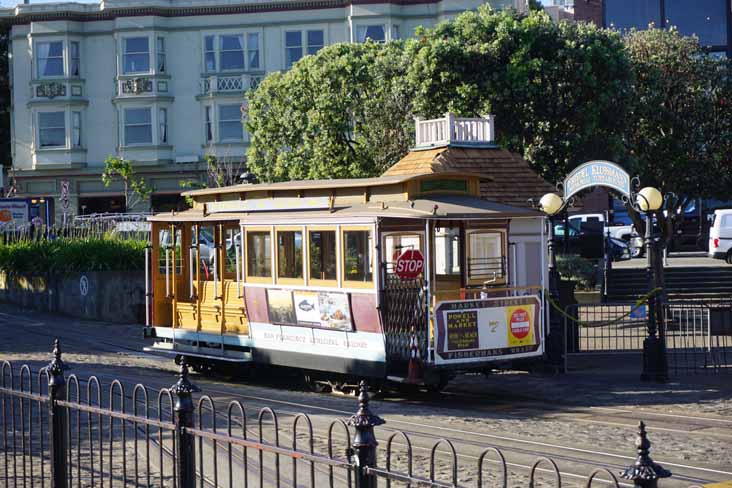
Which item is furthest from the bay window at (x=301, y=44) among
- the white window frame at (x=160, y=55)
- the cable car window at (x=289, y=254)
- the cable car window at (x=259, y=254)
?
the cable car window at (x=289, y=254)

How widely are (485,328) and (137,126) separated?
117 feet

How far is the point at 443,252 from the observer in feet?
60.4

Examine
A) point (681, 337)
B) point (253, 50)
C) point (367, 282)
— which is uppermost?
point (253, 50)

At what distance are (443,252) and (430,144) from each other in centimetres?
869

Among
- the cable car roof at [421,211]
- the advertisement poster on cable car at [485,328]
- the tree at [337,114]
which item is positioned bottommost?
the advertisement poster on cable car at [485,328]

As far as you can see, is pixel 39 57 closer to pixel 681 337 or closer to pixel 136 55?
pixel 136 55

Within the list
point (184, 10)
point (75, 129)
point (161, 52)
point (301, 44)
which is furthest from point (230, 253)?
point (75, 129)

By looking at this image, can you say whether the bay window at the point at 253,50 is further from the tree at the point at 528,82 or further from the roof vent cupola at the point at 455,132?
the roof vent cupola at the point at 455,132

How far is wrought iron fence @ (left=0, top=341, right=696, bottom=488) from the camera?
17.4 ft

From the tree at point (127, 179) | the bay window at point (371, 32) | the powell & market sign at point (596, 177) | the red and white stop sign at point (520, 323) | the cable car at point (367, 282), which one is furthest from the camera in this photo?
the bay window at point (371, 32)

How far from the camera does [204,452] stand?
11.7 m

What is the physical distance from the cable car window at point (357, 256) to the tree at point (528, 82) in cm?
1472

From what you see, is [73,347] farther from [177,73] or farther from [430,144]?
[177,73]

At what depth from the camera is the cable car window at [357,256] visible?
16.9 meters
